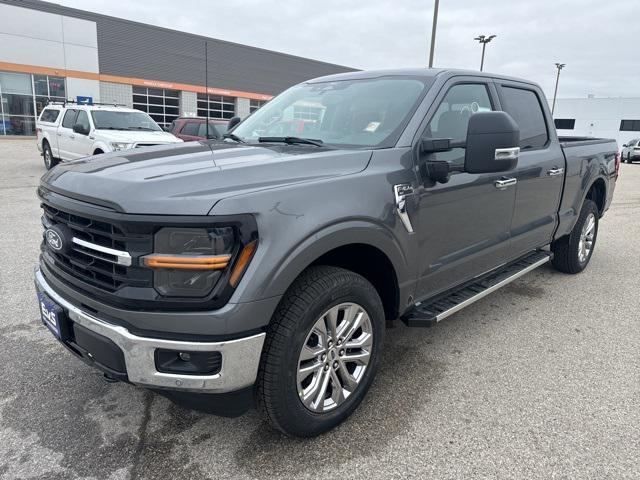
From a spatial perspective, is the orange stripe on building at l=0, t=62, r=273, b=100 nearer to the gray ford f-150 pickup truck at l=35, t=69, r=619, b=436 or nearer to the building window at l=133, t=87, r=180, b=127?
the building window at l=133, t=87, r=180, b=127

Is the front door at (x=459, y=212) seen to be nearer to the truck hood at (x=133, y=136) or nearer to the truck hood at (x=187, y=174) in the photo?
the truck hood at (x=187, y=174)

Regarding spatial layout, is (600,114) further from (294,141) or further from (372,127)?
(294,141)

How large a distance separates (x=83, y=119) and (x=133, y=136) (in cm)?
187

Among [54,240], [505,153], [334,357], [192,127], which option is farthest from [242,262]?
[192,127]

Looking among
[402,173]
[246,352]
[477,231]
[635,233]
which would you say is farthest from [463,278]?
[635,233]

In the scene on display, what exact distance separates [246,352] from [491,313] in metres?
2.84

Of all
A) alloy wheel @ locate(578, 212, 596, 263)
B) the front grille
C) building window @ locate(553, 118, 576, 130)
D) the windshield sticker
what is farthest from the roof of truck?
building window @ locate(553, 118, 576, 130)

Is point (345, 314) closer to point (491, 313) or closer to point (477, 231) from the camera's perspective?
point (477, 231)

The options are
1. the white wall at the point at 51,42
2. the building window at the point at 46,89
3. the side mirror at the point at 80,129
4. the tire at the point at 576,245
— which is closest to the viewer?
the tire at the point at 576,245

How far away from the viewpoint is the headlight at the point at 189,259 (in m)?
1.91

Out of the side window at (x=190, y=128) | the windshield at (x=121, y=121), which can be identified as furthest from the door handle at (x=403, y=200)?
the side window at (x=190, y=128)

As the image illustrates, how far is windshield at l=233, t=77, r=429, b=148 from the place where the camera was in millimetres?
2934

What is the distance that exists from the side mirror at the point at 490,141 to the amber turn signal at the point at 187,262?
1.45 metres

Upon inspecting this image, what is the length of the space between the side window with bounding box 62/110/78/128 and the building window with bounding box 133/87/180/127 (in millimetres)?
22632
